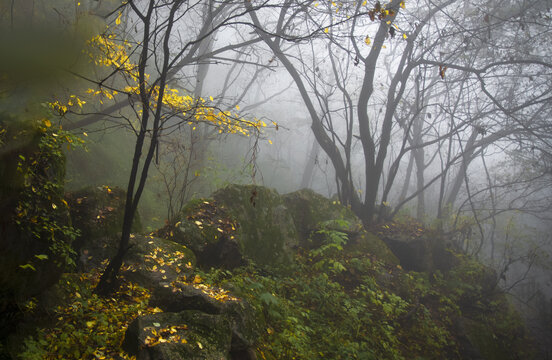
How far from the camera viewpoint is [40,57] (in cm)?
452

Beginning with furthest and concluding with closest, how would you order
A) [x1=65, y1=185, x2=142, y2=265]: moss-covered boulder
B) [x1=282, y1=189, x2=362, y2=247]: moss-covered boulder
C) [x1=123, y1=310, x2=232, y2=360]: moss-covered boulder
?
[x1=282, y1=189, x2=362, y2=247]: moss-covered boulder
[x1=65, y1=185, x2=142, y2=265]: moss-covered boulder
[x1=123, y1=310, x2=232, y2=360]: moss-covered boulder

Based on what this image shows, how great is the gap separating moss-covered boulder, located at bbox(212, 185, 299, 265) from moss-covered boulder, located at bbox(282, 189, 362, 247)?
0.60m

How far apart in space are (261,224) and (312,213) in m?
1.65

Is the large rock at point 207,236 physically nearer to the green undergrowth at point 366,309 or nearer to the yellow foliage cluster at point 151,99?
the green undergrowth at point 366,309

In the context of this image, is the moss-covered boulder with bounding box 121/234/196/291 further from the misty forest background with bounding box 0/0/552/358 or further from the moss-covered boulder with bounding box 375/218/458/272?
the moss-covered boulder with bounding box 375/218/458/272

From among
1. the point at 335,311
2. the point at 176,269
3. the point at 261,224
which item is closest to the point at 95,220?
the point at 176,269

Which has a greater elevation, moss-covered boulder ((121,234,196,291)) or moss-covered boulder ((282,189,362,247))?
moss-covered boulder ((282,189,362,247))

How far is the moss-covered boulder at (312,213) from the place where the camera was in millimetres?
6953

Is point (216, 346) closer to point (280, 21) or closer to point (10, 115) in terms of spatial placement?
point (10, 115)

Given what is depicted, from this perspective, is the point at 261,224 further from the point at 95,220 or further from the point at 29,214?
the point at 29,214

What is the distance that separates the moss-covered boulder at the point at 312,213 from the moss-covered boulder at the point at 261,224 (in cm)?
60

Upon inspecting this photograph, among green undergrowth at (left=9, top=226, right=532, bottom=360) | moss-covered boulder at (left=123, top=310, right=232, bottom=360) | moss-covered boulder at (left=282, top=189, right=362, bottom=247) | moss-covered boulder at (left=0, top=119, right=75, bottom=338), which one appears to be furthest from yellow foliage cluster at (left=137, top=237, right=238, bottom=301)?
moss-covered boulder at (left=282, top=189, right=362, bottom=247)

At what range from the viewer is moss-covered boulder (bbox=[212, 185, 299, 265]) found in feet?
18.8

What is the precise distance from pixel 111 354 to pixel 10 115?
258 cm
